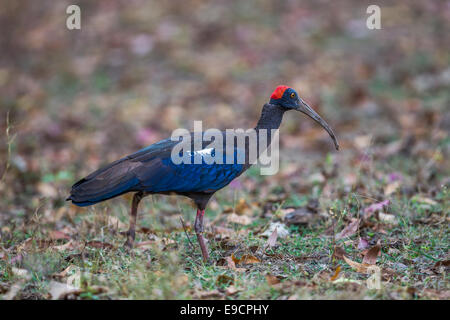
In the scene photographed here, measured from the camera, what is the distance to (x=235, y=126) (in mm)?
10391

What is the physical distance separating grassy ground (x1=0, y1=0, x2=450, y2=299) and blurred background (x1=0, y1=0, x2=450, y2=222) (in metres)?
0.04

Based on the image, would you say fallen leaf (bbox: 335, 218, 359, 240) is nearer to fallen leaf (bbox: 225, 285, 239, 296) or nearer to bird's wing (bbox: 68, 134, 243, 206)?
bird's wing (bbox: 68, 134, 243, 206)

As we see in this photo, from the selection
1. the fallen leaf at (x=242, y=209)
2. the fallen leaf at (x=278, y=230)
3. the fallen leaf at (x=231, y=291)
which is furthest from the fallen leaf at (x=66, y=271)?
the fallen leaf at (x=242, y=209)

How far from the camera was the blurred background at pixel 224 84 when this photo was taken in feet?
27.2

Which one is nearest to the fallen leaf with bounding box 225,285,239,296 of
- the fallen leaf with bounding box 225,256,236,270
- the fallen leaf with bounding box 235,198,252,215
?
the fallen leaf with bounding box 225,256,236,270

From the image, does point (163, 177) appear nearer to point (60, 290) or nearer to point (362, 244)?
point (60, 290)

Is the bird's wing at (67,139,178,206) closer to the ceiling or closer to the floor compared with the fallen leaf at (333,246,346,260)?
closer to the ceiling

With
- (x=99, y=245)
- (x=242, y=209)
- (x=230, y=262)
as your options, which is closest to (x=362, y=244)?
(x=230, y=262)

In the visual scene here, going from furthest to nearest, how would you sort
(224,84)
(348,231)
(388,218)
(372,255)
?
(224,84)
(388,218)
(348,231)
(372,255)

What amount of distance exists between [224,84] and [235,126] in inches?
75.9

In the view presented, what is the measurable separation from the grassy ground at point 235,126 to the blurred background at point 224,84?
43mm

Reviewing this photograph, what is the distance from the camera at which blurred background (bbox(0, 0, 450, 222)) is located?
27.2ft
